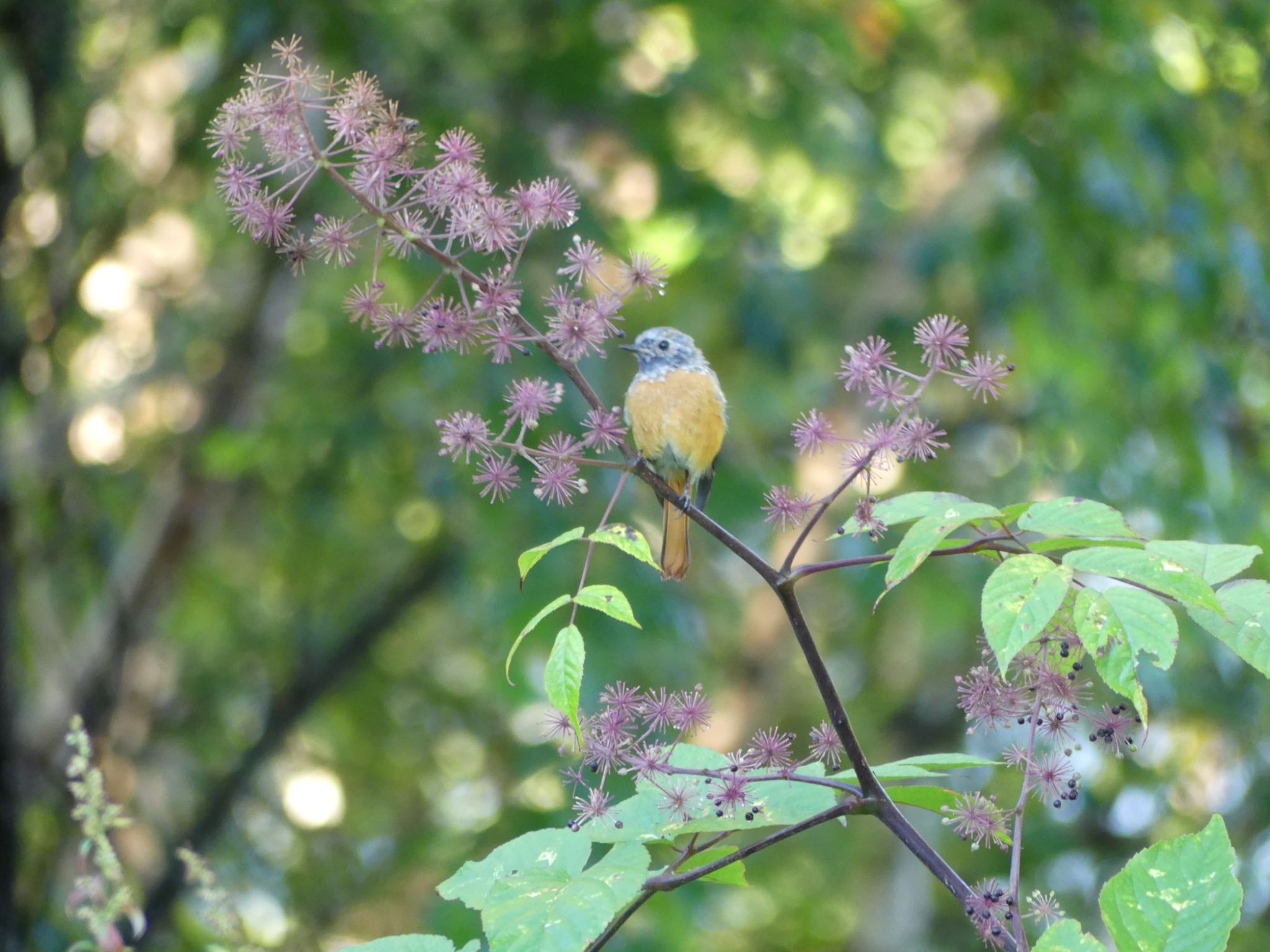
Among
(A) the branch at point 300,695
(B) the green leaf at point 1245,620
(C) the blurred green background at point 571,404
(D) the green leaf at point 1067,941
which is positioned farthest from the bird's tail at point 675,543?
(A) the branch at point 300,695

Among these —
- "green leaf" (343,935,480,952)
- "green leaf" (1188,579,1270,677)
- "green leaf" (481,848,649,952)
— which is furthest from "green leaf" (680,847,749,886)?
"green leaf" (1188,579,1270,677)

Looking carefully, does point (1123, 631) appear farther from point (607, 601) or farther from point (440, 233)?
point (440, 233)

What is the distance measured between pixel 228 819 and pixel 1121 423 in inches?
205

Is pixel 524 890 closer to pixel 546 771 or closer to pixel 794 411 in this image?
pixel 546 771

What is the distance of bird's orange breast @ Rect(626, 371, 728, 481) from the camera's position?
13.4ft

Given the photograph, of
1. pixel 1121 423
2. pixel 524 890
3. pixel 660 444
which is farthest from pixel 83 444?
pixel 524 890

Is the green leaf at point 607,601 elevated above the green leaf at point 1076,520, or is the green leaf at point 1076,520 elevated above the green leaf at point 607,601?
the green leaf at point 1076,520

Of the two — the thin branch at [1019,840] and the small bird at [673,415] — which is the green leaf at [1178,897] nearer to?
the thin branch at [1019,840]

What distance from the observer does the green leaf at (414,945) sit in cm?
157

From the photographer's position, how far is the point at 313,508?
25.9 ft

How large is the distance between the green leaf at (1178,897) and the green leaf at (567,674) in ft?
1.95

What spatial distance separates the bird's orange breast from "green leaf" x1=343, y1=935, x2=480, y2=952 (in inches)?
99.3

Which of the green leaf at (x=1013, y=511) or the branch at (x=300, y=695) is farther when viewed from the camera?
the branch at (x=300, y=695)

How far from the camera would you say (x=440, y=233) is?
1.70 meters
